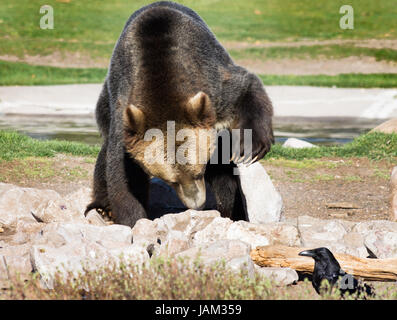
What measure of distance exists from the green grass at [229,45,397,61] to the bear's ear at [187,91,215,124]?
69.5 ft

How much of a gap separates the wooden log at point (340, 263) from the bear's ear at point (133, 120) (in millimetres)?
1211

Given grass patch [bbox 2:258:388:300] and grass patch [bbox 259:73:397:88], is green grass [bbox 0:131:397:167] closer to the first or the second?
grass patch [bbox 2:258:388:300]

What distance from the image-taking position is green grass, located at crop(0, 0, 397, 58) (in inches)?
1150

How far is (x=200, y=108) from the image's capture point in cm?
470

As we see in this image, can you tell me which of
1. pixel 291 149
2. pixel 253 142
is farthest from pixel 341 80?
pixel 253 142

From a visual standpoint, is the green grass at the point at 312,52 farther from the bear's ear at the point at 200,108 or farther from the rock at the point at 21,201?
the bear's ear at the point at 200,108

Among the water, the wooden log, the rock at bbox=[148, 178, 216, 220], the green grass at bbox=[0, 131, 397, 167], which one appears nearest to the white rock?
the wooden log

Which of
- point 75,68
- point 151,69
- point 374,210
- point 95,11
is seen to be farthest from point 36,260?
point 95,11

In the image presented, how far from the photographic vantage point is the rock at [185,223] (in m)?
5.19

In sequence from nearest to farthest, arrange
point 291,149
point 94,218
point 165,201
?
point 94,218 < point 165,201 < point 291,149

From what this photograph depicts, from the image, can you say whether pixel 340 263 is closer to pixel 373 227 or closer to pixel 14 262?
pixel 373 227

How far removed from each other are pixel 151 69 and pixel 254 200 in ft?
6.48

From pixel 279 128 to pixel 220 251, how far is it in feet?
30.4

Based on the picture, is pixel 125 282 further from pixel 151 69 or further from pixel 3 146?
pixel 3 146
